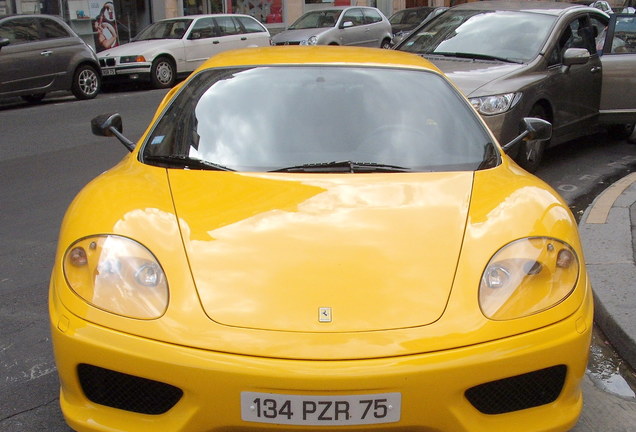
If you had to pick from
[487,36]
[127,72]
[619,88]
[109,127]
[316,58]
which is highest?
[316,58]

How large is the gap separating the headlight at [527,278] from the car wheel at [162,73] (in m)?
14.1

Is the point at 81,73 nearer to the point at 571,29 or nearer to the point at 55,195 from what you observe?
the point at 55,195

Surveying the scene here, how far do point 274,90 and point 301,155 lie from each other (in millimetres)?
513

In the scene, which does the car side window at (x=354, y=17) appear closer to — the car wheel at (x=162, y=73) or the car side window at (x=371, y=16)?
the car side window at (x=371, y=16)

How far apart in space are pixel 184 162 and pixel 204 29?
14670 mm

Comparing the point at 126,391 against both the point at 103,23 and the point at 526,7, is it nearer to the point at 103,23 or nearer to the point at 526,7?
the point at 526,7

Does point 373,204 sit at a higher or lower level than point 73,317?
higher

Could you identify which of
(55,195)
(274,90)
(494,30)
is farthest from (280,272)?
(494,30)

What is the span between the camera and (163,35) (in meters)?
17.2


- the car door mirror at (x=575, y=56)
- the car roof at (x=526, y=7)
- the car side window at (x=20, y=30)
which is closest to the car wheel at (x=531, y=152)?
the car door mirror at (x=575, y=56)

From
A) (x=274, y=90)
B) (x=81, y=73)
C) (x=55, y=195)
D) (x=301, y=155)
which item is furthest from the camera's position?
(x=81, y=73)

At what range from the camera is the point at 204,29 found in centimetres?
1742

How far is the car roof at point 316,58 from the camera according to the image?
4.02m

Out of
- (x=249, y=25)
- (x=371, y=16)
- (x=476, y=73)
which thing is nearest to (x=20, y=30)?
(x=249, y=25)
